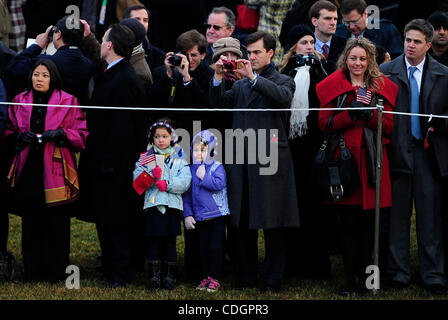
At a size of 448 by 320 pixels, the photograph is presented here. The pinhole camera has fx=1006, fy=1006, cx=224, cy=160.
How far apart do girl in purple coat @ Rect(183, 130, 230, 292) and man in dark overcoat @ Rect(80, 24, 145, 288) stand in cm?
56

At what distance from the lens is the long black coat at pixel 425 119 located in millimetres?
8930

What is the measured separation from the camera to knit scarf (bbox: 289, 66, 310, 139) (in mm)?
8977

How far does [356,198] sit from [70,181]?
8.41 feet

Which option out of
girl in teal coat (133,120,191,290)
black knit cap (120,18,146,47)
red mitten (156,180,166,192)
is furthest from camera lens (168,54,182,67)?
red mitten (156,180,166,192)

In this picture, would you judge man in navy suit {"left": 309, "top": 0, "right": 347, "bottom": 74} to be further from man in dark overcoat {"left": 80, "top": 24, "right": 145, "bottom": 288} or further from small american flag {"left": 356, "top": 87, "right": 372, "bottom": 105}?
man in dark overcoat {"left": 80, "top": 24, "right": 145, "bottom": 288}

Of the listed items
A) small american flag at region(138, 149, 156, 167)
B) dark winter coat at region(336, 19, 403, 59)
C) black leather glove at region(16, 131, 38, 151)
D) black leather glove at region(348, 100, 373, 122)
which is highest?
dark winter coat at region(336, 19, 403, 59)

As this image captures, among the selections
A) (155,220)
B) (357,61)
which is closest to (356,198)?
(357,61)

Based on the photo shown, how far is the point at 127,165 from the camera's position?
9.05m

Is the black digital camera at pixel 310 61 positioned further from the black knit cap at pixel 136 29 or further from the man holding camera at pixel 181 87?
the black knit cap at pixel 136 29

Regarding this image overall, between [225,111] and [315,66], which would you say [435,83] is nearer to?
[315,66]

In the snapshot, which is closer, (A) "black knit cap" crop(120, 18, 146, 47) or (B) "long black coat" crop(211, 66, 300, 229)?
(B) "long black coat" crop(211, 66, 300, 229)

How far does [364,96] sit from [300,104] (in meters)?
0.68

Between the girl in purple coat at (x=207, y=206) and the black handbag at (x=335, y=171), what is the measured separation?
86 cm

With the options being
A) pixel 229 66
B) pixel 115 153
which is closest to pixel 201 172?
pixel 115 153
